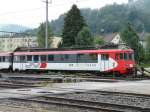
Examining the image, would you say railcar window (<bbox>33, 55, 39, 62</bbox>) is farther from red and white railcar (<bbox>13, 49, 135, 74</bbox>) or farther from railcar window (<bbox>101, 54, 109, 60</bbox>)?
railcar window (<bbox>101, 54, 109, 60</bbox>)

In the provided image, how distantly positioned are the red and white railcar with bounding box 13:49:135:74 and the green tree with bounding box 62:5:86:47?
37191mm

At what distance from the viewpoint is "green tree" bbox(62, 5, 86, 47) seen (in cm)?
8750

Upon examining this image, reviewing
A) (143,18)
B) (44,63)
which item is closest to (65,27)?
(44,63)

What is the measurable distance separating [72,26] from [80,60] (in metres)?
47.6

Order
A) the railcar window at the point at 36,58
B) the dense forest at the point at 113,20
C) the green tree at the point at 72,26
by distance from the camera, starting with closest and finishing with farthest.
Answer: the railcar window at the point at 36,58 < the green tree at the point at 72,26 < the dense forest at the point at 113,20

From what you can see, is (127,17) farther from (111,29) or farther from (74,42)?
(74,42)

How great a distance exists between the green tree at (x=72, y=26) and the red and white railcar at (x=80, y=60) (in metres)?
37.2

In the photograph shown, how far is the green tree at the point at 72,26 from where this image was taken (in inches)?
3445

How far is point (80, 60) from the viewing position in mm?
42375

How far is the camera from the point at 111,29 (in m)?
180

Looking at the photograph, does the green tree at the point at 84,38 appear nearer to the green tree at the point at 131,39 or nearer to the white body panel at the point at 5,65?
the green tree at the point at 131,39

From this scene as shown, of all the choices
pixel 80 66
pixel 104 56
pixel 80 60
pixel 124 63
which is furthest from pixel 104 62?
pixel 80 60

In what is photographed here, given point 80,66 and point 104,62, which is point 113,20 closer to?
point 80,66

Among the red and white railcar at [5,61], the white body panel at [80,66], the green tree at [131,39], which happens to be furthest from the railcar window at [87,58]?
the green tree at [131,39]
